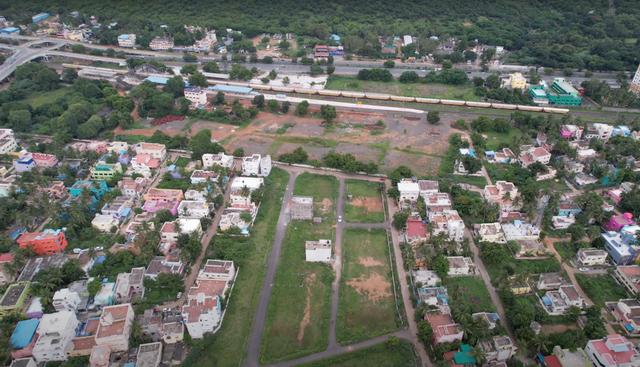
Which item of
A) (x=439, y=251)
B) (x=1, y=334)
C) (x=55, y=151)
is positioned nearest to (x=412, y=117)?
(x=439, y=251)

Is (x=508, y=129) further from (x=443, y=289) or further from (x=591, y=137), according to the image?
(x=443, y=289)

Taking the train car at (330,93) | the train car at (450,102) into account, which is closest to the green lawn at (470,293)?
the train car at (450,102)

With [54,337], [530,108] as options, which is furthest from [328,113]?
[54,337]

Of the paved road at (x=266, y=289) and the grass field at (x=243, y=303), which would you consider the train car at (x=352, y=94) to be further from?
the grass field at (x=243, y=303)

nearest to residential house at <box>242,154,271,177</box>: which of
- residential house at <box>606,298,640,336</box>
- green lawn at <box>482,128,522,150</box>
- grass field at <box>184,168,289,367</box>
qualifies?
grass field at <box>184,168,289,367</box>

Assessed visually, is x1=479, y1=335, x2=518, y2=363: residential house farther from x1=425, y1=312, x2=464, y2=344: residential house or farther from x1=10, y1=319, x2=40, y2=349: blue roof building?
x1=10, y1=319, x2=40, y2=349: blue roof building
